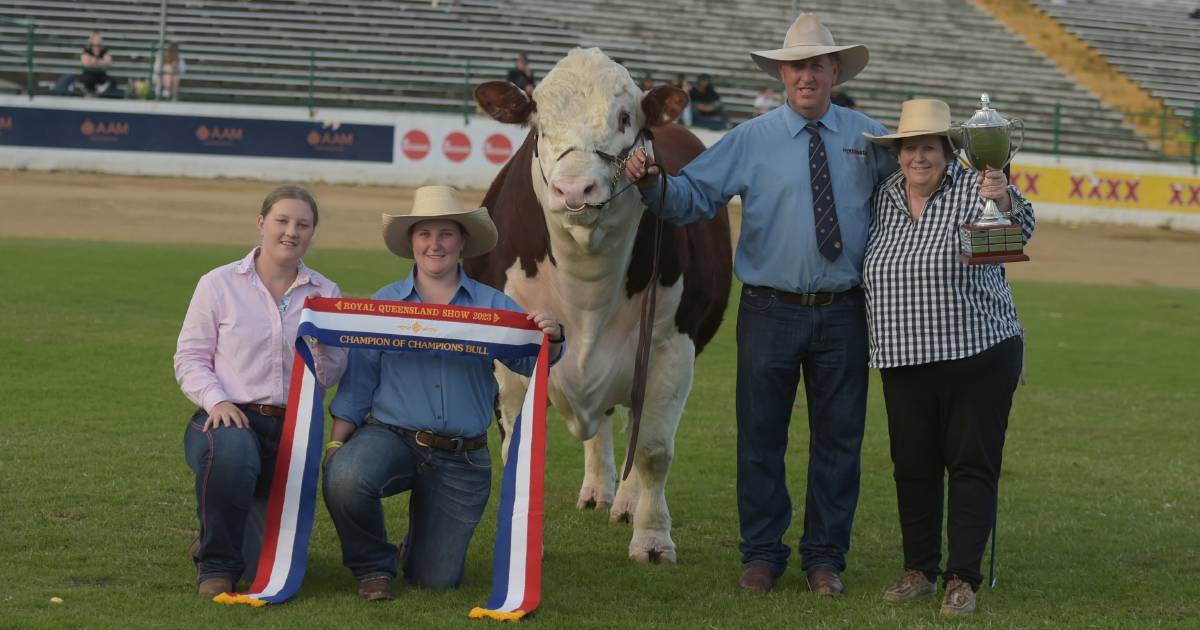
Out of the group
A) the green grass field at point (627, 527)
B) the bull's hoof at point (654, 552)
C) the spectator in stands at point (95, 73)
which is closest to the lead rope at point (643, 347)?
the bull's hoof at point (654, 552)

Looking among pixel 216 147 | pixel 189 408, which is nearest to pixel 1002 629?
pixel 189 408

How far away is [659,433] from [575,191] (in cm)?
147

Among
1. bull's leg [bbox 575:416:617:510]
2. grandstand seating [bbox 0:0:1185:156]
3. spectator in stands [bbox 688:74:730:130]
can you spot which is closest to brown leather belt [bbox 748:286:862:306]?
bull's leg [bbox 575:416:617:510]

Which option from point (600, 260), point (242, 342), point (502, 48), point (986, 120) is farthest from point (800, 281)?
point (502, 48)

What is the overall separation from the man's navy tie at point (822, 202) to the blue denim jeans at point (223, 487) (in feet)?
6.89

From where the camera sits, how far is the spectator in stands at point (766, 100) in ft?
90.6

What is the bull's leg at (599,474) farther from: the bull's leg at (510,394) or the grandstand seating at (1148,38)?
the grandstand seating at (1148,38)

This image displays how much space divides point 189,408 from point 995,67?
29.2m

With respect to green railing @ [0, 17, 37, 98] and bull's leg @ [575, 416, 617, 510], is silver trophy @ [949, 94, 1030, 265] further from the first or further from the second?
green railing @ [0, 17, 37, 98]

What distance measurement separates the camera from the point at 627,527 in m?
6.90

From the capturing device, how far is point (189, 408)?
9086mm

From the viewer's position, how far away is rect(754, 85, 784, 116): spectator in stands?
1088 inches

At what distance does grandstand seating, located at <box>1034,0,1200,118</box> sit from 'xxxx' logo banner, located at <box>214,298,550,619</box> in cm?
3155

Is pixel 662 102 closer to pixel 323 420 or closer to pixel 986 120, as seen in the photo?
pixel 986 120
